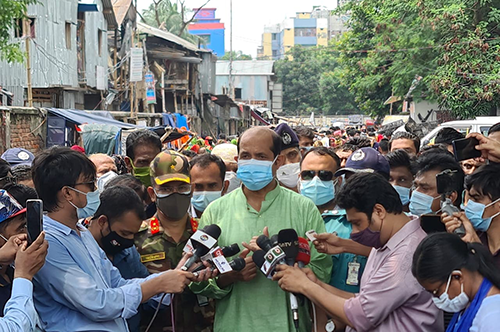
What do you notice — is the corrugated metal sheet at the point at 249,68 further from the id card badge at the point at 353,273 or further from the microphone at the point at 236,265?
the microphone at the point at 236,265

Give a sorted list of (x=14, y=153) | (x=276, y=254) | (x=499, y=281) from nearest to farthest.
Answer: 1. (x=499, y=281)
2. (x=276, y=254)
3. (x=14, y=153)

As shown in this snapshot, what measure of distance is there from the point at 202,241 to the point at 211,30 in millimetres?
106123

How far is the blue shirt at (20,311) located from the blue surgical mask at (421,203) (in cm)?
288

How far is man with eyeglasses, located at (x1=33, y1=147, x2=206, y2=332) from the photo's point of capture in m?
3.23

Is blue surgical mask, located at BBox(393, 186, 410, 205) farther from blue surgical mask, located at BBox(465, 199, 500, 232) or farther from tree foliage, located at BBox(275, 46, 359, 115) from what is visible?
tree foliage, located at BBox(275, 46, 359, 115)

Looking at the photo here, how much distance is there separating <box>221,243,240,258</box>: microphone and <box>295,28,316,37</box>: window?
5036 inches

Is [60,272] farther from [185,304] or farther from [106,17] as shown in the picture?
[106,17]

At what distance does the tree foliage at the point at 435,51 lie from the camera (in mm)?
19719

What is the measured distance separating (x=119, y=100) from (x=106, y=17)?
155 inches

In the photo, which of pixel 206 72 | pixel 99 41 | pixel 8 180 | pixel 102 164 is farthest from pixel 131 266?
pixel 206 72

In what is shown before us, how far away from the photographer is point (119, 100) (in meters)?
29.5

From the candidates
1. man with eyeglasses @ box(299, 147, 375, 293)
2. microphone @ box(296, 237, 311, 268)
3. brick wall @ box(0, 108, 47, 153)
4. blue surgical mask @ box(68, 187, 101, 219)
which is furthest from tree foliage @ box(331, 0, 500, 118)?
blue surgical mask @ box(68, 187, 101, 219)

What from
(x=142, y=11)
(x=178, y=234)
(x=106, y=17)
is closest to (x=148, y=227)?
(x=178, y=234)

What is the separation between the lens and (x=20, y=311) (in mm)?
2898
